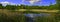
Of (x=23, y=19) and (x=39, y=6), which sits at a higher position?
(x=39, y=6)

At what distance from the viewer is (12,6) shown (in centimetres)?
292

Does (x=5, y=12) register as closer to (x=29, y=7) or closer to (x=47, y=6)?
(x=29, y=7)

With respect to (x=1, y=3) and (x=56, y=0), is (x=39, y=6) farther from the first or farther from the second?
(x=1, y=3)

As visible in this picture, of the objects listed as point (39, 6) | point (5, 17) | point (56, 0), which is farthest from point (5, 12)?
point (56, 0)

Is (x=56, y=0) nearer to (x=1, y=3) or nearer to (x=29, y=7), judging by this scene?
(x=29, y=7)

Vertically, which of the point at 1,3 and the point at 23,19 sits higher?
the point at 1,3

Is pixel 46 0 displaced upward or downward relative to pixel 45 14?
upward

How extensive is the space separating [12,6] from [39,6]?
381 millimetres

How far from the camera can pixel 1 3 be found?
2918 mm

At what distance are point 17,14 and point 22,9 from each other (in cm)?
10

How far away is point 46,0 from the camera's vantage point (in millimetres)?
2904

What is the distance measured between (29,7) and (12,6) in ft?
0.79

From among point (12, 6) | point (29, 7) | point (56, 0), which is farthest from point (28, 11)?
point (56, 0)

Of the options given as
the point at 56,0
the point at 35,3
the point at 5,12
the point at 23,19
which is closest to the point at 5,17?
the point at 5,12
